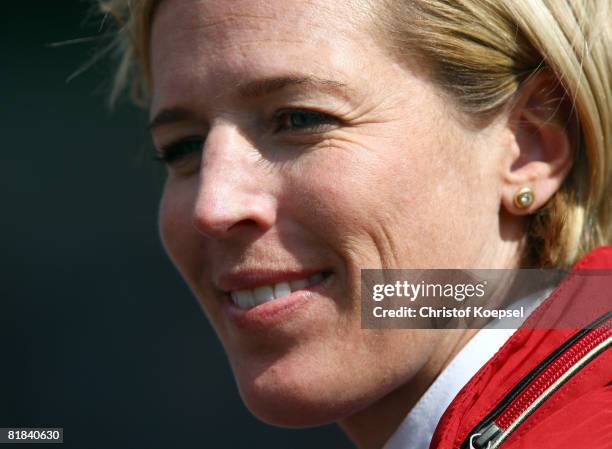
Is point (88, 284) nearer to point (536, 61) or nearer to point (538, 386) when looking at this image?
point (536, 61)

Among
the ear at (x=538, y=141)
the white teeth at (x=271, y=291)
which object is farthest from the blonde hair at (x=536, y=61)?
the white teeth at (x=271, y=291)

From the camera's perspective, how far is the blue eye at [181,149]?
2127 millimetres

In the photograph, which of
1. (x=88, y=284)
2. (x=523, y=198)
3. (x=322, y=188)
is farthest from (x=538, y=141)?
(x=88, y=284)

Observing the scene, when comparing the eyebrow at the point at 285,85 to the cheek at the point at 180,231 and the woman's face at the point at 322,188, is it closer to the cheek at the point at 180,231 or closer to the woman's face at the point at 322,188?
the woman's face at the point at 322,188

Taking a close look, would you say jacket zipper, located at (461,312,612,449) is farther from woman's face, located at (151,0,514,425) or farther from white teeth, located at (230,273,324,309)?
white teeth, located at (230,273,324,309)

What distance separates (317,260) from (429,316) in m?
0.28

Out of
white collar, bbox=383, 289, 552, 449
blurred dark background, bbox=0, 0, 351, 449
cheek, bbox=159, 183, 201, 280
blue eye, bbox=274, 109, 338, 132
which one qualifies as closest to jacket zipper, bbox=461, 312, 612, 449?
white collar, bbox=383, 289, 552, 449

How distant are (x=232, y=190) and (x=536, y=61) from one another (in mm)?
726

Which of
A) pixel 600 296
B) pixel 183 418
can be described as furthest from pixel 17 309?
pixel 600 296

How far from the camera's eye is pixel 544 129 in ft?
6.56

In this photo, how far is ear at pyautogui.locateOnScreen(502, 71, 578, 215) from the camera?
198 centimetres

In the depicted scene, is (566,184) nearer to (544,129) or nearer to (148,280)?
(544,129)

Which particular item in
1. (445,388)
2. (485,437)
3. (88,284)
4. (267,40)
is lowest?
(485,437)

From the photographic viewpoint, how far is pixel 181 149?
7.11 feet
